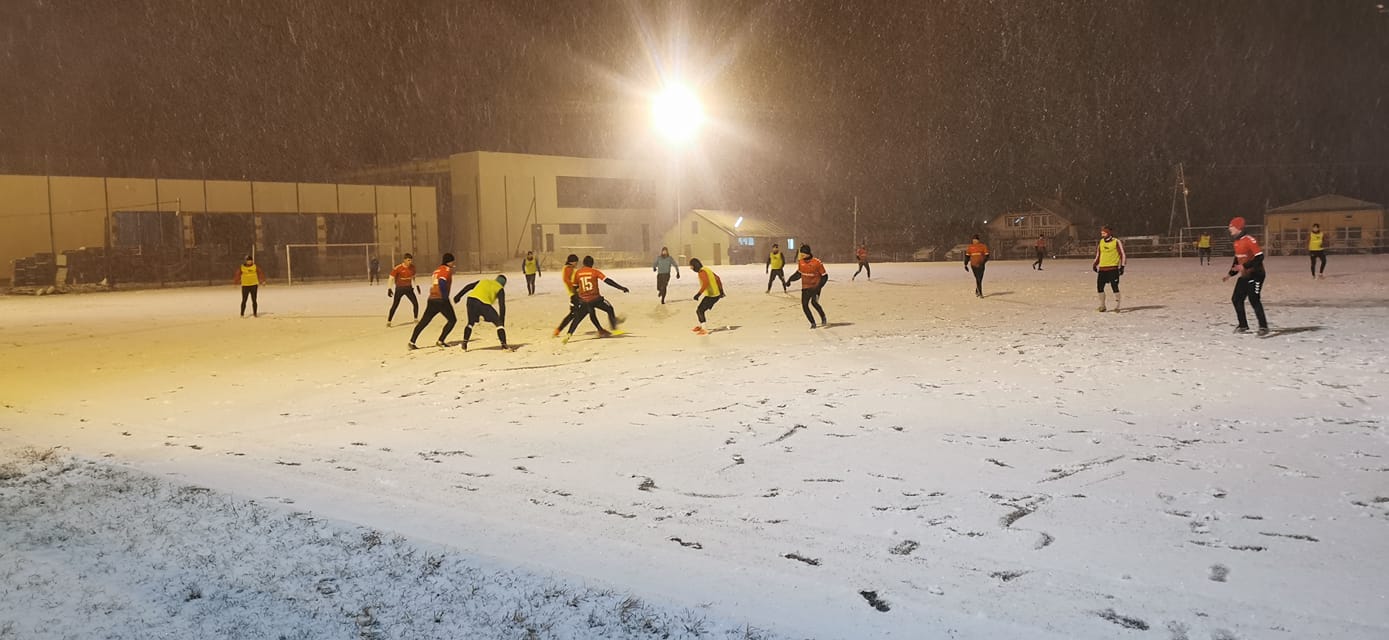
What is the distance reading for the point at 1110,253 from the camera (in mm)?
15688

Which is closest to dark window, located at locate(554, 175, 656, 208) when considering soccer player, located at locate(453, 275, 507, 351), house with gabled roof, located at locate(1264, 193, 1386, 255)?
house with gabled roof, located at locate(1264, 193, 1386, 255)

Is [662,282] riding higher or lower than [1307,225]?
lower

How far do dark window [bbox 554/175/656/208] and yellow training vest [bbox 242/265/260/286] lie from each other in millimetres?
43888

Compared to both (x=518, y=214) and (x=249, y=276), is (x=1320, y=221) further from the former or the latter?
(x=249, y=276)

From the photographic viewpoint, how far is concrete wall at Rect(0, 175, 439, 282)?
137ft

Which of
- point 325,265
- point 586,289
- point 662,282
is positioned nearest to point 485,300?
point 586,289

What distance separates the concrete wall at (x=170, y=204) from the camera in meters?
41.7

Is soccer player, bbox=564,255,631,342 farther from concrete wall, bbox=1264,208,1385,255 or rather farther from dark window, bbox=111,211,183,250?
concrete wall, bbox=1264,208,1385,255

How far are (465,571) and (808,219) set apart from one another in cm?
9256

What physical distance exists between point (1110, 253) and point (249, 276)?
1907 centimetres

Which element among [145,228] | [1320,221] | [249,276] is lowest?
[249,276]

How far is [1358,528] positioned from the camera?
4.32m

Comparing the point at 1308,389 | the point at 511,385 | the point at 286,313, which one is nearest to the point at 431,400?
the point at 511,385

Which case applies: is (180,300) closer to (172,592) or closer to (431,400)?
(431,400)
